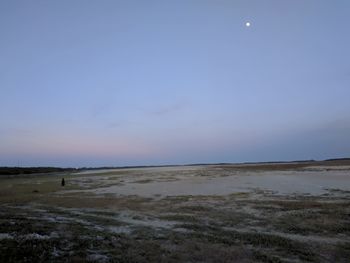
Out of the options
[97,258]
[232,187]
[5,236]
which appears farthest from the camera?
[232,187]

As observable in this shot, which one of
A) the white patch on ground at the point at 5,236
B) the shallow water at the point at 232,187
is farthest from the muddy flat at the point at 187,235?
the shallow water at the point at 232,187

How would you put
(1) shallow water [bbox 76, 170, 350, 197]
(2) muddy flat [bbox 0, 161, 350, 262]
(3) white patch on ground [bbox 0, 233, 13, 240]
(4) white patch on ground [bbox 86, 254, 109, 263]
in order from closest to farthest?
(4) white patch on ground [bbox 86, 254, 109, 263]
(2) muddy flat [bbox 0, 161, 350, 262]
(3) white patch on ground [bbox 0, 233, 13, 240]
(1) shallow water [bbox 76, 170, 350, 197]

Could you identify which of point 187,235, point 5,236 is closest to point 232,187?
point 187,235

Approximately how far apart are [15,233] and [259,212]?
12.4m

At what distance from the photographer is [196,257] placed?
9.99 meters

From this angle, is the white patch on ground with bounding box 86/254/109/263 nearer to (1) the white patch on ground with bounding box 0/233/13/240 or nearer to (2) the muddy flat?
(2) the muddy flat

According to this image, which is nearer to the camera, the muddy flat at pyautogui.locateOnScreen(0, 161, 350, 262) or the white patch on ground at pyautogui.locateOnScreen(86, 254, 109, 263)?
the white patch on ground at pyautogui.locateOnScreen(86, 254, 109, 263)

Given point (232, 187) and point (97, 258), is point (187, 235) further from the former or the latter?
point (232, 187)

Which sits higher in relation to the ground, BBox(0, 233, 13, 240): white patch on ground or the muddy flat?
BBox(0, 233, 13, 240): white patch on ground

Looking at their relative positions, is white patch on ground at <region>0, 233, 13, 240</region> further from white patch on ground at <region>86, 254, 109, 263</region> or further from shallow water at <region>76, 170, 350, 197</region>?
shallow water at <region>76, 170, 350, 197</region>

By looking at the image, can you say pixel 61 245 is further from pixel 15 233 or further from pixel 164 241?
pixel 164 241

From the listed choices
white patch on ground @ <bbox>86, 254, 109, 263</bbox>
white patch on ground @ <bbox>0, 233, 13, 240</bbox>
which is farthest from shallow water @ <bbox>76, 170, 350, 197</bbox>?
white patch on ground @ <bbox>86, 254, 109, 263</bbox>

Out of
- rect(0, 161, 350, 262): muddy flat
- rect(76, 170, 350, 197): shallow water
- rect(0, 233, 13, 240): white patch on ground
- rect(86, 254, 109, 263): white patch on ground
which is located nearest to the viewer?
rect(86, 254, 109, 263): white patch on ground

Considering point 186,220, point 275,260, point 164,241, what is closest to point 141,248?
point 164,241
